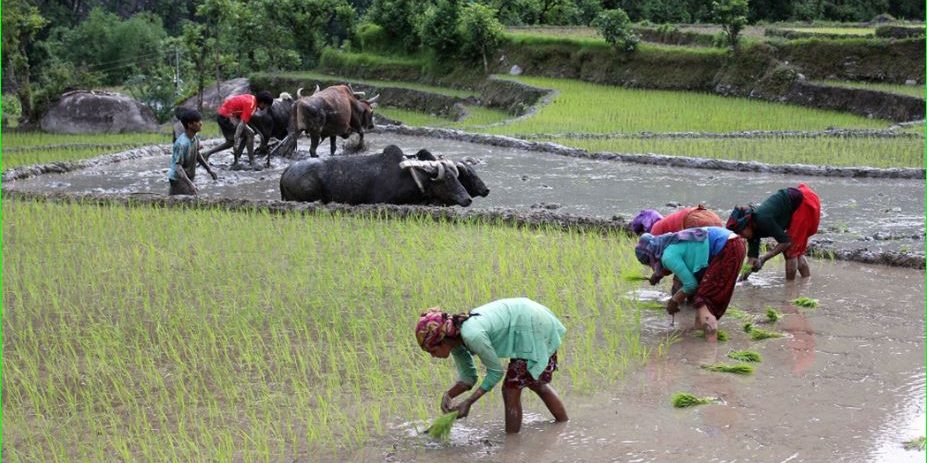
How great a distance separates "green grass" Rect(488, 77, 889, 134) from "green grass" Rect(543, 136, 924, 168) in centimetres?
161

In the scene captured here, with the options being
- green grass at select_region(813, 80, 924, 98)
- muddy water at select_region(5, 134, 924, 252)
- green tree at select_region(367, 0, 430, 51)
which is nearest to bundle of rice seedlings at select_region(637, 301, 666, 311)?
muddy water at select_region(5, 134, 924, 252)

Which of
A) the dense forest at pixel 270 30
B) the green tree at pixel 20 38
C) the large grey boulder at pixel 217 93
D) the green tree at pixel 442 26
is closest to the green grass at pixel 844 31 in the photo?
the dense forest at pixel 270 30

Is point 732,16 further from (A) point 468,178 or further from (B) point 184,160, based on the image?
(B) point 184,160

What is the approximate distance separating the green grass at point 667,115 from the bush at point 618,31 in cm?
180

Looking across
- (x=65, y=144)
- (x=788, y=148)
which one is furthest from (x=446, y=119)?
(x=788, y=148)

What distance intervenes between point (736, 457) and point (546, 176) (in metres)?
9.53

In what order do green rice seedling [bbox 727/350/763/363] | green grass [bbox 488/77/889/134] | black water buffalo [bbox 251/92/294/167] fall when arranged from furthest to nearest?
1. green grass [bbox 488/77/889/134]
2. black water buffalo [bbox 251/92/294/167]
3. green rice seedling [bbox 727/350/763/363]

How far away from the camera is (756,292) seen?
8.00 metres

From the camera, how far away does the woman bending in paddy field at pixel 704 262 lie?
665 centimetres

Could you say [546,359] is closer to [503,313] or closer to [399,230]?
[503,313]

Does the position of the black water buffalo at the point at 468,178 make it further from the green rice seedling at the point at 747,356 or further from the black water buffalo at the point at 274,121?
the green rice seedling at the point at 747,356

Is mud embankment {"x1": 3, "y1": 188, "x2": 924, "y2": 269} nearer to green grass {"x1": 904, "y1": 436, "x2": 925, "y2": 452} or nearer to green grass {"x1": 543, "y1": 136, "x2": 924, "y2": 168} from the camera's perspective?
green grass {"x1": 904, "y1": 436, "x2": 925, "y2": 452}

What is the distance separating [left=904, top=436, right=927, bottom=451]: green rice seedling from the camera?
4.99m

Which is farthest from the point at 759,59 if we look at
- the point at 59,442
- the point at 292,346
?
the point at 59,442
